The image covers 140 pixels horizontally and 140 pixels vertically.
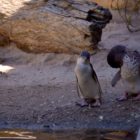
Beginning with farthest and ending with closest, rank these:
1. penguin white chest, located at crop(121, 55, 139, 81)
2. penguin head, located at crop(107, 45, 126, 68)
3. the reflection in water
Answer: penguin head, located at crop(107, 45, 126, 68) → penguin white chest, located at crop(121, 55, 139, 81) → the reflection in water

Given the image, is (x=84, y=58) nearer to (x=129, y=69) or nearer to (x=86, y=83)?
(x=86, y=83)

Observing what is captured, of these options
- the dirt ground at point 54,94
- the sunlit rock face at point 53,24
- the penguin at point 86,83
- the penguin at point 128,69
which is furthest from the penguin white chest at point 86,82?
the sunlit rock face at point 53,24

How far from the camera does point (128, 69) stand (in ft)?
23.7

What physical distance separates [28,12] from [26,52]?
71cm

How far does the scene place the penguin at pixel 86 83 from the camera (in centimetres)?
707

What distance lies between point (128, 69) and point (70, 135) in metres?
1.22

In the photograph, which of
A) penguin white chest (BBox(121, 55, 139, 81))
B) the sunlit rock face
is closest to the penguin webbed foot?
penguin white chest (BBox(121, 55, 139, 81))

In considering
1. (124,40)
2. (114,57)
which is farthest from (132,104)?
(124,40)

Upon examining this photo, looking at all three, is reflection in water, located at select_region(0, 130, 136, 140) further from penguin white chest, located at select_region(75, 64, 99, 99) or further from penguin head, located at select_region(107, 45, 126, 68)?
penguin head, located at select_region(107, 45, 126, 68)

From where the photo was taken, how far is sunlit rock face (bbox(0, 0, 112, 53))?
→ 30.7ft

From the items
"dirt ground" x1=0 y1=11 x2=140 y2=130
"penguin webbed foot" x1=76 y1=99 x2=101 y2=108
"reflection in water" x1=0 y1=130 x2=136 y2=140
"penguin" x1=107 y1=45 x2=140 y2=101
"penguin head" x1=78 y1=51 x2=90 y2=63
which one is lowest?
"dirt ground" x1=0 y1=11 x2=140 y2=130

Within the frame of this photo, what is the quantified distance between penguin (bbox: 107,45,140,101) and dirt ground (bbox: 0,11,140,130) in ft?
0.45

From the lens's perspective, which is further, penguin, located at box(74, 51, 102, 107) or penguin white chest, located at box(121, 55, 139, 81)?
penguin white chest, located at box(121, 55, 139, 81)

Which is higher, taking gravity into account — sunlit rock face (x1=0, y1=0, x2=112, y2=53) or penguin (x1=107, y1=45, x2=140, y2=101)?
penguin (x1=107, y1=45, x2=140, y2=101)
